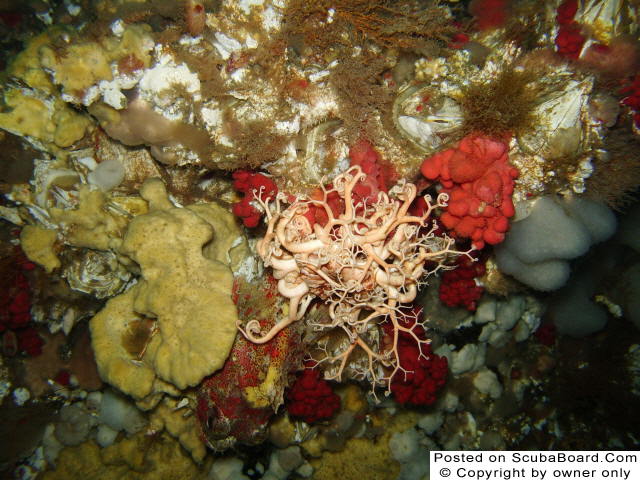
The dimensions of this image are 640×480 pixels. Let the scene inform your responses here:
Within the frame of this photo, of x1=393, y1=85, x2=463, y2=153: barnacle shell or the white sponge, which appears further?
the white sponge

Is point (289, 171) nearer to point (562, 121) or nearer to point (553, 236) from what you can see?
point (562, 121)

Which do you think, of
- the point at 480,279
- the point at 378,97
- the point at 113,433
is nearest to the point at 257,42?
the point at 378,97

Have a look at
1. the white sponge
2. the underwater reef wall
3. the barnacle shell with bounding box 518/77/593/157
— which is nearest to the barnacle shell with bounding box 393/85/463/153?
the underwater reef wall

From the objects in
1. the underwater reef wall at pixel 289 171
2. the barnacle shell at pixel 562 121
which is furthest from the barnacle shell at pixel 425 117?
the barnacle shell at pixel 562 121

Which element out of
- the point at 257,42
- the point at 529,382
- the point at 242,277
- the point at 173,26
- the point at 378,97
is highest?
the point at 173,26

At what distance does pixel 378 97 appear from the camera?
341cm

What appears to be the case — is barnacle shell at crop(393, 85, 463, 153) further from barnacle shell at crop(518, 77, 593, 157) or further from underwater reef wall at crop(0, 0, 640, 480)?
barnacle shell at crop(518, 77, 593, 157)

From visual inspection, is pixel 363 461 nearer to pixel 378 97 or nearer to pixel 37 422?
pixel 37 422

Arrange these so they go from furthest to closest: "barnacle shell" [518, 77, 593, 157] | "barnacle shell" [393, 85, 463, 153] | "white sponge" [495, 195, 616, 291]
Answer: "white sponge" [495, 195, 616, 291], "barnacle shell" [393, 85, 463, 153], "barnacle shell" [518, 77, 593, 157]

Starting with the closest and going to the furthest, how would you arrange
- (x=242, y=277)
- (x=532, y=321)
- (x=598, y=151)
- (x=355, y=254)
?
(x=355, y=254) < (x=598, y=151) < (x=242, y=277) < (x=532, y=321)

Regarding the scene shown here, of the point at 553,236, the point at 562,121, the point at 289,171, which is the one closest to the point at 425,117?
the point at 562,121

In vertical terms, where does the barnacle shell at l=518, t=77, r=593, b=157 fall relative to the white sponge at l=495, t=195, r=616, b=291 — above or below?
above

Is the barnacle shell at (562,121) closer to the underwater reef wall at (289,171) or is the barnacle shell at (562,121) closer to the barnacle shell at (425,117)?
the underwater reef wall at (289,171)

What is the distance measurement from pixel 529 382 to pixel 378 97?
670 cm
